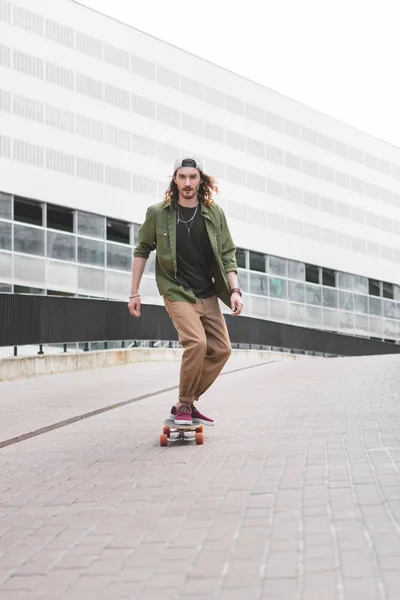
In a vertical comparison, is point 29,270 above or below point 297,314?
above

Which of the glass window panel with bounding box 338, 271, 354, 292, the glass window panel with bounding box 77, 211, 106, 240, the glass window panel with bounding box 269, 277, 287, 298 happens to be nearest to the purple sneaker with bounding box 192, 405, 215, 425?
the glass window panel with bounding box 77, 211, 106, 240

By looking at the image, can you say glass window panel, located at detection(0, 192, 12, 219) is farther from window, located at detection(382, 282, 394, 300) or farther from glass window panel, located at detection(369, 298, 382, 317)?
window, located at detection(382, 282, 394, 300)

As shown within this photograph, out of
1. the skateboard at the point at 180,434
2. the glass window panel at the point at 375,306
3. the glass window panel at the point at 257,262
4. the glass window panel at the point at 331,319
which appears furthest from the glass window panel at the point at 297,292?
the skateboard at the point at 180,434

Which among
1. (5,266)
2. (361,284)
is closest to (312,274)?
(361,284)

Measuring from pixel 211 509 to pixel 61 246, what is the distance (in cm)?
2527

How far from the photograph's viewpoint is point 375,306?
1938 inches

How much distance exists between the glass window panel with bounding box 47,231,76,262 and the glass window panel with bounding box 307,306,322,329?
51.1 ft

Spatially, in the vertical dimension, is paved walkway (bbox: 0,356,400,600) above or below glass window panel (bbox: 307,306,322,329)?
below

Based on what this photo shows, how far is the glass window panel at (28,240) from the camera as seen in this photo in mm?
28344

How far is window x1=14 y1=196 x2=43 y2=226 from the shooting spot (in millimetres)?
28750

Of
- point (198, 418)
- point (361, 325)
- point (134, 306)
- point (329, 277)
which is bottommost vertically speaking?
point (198, 418)

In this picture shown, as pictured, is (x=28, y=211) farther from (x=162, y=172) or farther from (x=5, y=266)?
(x=162, y=172)

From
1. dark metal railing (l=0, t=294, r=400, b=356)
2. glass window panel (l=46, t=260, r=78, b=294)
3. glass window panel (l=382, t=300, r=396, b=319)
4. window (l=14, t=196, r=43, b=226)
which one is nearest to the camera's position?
dark metal railing (l=0, t=294, r=400, b=356)

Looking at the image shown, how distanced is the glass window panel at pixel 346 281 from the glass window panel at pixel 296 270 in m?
3.21
